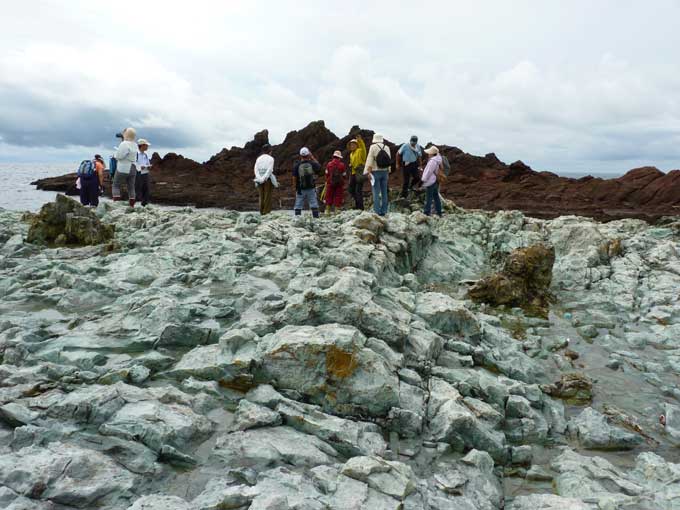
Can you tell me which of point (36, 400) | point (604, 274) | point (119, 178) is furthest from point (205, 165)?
point (36, 400)

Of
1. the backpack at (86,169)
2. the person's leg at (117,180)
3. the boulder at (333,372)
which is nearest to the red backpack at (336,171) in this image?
the person's leg at (117,180)

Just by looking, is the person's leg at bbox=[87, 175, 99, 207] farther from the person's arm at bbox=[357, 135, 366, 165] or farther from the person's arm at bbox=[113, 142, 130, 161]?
the person's arm at bbox=[357, 135, 366, 165]

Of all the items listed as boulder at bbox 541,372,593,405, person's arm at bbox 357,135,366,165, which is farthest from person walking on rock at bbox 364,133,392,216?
boulder at bbox 541,372,593,405

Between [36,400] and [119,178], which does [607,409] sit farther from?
[119,178]

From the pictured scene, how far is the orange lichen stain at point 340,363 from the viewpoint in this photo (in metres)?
6.64

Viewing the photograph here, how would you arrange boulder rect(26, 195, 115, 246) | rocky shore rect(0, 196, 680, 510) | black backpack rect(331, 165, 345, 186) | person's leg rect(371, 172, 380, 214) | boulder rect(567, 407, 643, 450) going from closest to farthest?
rocky shore rect(0, 196, 680, 510) < boulder rect(567, 407, 643, 450) < boulder rect(26, 195, 115, 246) < person's leg rect(371, 172, 380, 214) < black backpack rect(331, 165, 345, 186)

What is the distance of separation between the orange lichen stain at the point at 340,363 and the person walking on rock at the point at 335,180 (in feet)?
46.2

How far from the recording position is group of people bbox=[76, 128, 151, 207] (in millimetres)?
18594

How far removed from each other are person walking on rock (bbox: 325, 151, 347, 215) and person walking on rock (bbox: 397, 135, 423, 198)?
9.74ft

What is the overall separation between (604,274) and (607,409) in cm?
Answer: 1058

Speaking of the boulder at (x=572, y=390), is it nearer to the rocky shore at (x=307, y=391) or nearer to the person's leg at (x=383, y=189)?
the rocky shore at (x=307, y=391)

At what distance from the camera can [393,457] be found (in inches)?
223

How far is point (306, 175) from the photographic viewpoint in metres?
18.4

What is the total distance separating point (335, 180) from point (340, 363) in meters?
15.0
